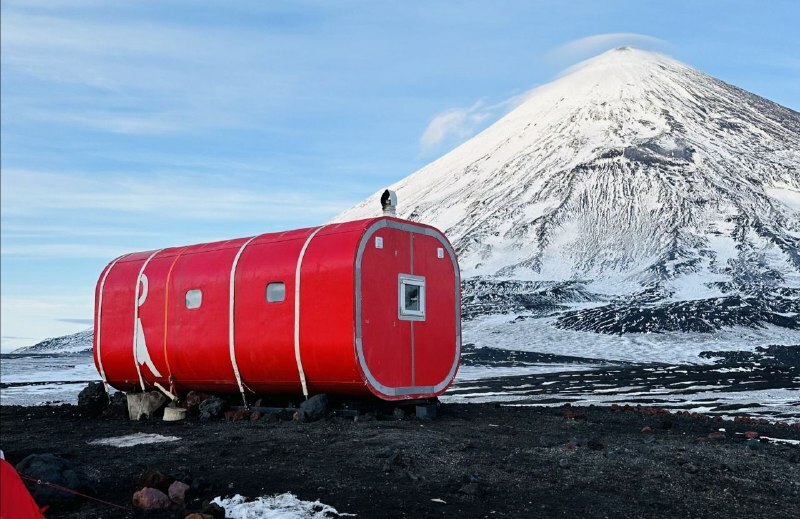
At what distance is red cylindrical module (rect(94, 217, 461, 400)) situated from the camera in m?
13.9

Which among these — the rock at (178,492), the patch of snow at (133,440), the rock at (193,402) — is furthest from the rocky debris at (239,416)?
the rock at (178,492)

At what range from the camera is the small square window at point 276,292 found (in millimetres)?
14758

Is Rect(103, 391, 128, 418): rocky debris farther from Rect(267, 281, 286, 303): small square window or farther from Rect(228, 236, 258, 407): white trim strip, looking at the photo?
Rect(267, 281, 286, 303): small square window

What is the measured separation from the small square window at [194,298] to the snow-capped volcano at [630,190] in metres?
85.0

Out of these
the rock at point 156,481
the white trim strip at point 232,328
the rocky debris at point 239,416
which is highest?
the white trim strip at point 232,328

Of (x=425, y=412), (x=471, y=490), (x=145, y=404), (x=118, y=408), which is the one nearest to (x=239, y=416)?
(x=145, y=404)

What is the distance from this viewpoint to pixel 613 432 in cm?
1302

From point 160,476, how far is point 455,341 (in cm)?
830

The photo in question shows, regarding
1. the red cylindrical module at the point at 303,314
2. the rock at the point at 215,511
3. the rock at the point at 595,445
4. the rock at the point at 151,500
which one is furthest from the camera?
the red cylindrical module at the point at 303,314

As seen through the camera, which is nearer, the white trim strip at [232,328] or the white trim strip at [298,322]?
the white trim strip at [298,322]

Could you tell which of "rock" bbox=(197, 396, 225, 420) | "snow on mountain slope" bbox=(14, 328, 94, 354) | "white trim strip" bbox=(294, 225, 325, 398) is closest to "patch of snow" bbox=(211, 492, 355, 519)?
"white trim strip" bbox=(294, 225, 325, 398)

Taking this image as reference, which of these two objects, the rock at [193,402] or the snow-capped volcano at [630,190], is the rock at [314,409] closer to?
the rock at [193,402]

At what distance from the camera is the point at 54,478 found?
8766 mm

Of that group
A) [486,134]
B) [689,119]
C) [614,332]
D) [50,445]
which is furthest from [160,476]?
[486,134]
